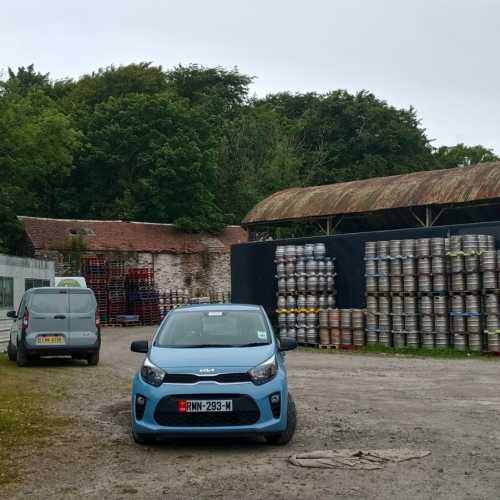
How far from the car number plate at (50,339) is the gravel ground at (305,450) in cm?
364

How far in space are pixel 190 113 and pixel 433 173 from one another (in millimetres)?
28418

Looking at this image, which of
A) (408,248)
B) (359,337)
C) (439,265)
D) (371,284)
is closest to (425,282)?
(439,265)

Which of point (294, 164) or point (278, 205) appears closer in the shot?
point (278, 205)

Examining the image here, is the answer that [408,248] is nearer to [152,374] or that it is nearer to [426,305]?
[426,305]

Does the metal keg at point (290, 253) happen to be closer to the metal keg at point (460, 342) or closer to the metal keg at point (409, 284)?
the metal keg at point (409, 284)

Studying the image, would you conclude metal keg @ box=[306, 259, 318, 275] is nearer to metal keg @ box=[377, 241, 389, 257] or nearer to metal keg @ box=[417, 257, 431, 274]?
metal keg @ box=[377, 241, 389, 257]

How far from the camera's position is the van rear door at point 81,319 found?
18.5 metres

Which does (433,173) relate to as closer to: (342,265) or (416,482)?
(342,265)

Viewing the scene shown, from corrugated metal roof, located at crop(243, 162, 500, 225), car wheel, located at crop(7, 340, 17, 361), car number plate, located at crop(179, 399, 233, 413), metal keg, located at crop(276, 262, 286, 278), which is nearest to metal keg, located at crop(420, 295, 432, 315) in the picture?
metal keg, located at crop(276, 262, 286, 278)

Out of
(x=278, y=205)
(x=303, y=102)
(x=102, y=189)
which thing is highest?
(x=303, y=102)

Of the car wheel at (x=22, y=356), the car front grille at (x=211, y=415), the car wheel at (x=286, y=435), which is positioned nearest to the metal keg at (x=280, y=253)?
the car wheel at (x=22, y=356)

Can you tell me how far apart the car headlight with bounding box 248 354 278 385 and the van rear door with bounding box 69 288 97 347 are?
1032 centimetres

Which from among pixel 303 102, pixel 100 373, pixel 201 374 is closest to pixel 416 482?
pixel 201 374

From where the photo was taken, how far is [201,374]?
28.5ft
